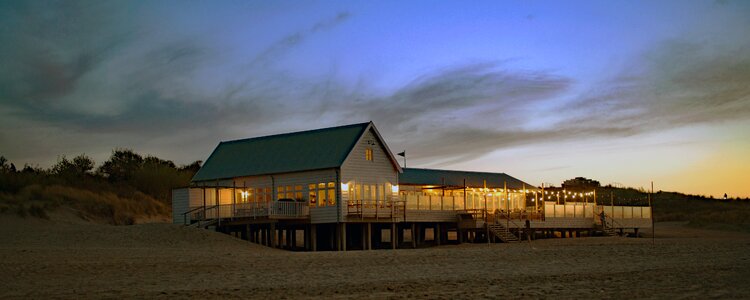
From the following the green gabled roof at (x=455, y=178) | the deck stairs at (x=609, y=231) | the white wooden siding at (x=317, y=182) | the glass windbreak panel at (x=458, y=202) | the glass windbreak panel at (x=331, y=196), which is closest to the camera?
the white wooden siding at (x=317, y=182)

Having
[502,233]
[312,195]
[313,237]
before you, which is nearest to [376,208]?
[312,195]

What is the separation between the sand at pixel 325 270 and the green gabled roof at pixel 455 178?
585 inches

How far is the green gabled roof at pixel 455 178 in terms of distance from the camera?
5016 cm

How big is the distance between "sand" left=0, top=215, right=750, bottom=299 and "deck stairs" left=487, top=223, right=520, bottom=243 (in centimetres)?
707

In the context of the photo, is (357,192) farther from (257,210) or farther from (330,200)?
(257,210)

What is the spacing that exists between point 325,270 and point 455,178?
28350mm

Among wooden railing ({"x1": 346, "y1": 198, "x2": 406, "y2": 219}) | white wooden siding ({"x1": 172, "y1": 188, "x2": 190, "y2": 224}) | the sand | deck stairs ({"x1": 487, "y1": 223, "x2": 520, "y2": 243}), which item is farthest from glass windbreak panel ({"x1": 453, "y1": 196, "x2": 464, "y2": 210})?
white wooden siding ({"x1": 172, "y1": 188, "x2": 190, "y2": 224})

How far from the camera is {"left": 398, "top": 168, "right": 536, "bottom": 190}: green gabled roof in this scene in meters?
50.2

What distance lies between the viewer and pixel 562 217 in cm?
4772

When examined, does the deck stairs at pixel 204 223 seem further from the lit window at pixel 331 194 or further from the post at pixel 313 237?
the lit window at pixel 331 194

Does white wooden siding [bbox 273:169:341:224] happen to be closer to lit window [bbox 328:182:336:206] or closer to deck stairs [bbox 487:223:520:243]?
lit window [bbox 328:182:336:206]

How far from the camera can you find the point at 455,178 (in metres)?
53.1

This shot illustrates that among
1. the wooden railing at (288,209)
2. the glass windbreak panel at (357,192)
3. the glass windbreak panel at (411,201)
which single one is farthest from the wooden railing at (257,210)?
the glass windbreak panel at (411,201)

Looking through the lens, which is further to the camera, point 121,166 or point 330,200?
point 121,166
